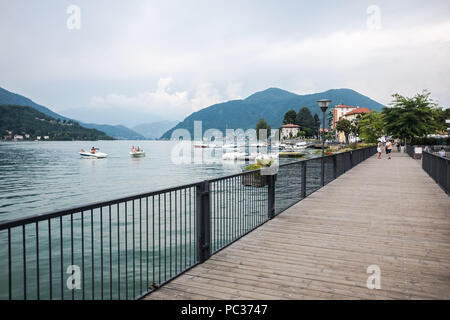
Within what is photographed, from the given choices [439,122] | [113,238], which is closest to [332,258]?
[113,238]

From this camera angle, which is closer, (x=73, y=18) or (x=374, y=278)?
(x=374, y=278)

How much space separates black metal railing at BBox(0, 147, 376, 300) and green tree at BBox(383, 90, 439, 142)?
103 ft

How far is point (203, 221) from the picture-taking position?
4922 millimetres

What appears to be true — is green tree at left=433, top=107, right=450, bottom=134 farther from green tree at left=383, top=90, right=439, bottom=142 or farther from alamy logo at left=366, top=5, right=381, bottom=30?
alamy logo at left=366, top=5, right=381, bottom=30

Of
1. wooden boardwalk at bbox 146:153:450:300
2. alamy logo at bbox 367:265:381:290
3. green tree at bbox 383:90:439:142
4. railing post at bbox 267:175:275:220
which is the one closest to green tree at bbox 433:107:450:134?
green tree at bbox 383:90:439:142

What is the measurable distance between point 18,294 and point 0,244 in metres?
5.69

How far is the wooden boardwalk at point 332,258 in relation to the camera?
4.00 meters

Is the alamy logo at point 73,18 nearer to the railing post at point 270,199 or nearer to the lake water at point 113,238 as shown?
the lake water at point 113,238

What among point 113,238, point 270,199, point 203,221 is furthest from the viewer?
point 113,238

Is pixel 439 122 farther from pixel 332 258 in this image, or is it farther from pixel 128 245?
pixel 332 258

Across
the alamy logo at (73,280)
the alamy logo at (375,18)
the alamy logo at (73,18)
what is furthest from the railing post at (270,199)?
the alamy logo at (375,18)

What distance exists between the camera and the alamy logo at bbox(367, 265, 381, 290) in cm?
415

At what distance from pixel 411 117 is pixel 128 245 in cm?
4157

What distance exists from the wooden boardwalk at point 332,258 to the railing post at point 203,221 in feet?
0.53
